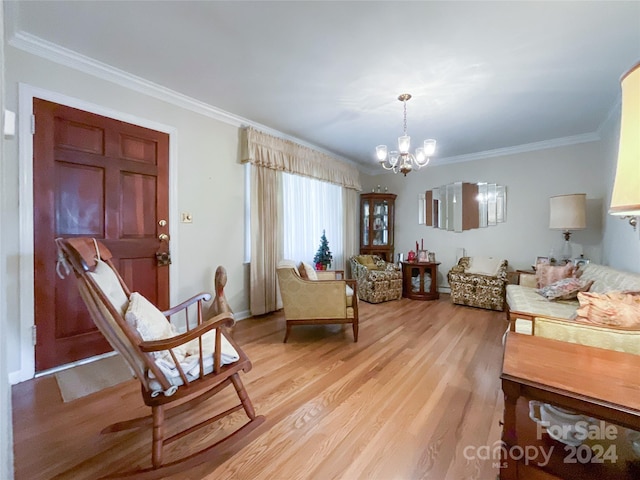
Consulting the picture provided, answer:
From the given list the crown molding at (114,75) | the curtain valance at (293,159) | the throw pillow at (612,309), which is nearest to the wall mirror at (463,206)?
the curtain valance at (293,159)

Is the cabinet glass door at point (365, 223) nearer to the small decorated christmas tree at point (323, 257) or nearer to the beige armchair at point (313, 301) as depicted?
the small decorated christmas tree at point (323, 257)

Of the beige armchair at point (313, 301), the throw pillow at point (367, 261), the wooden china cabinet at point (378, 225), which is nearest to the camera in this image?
the beige armchair at point (313, 301)

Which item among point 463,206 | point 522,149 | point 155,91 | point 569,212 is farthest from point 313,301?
point 522,149

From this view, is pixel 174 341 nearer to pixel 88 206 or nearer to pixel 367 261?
pixel 88 206

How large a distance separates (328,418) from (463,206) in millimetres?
4283

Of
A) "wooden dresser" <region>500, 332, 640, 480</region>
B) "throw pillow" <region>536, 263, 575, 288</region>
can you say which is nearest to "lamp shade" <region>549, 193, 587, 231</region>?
"throw pillow" <region>536, 263, 575, 288</region>

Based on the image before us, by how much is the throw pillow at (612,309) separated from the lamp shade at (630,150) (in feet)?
3.58

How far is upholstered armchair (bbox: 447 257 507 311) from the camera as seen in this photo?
384cm

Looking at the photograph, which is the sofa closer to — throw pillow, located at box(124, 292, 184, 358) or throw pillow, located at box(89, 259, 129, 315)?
throw pillow, located at box(124, 292, 184, 358)

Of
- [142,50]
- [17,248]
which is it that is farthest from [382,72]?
[17,248]

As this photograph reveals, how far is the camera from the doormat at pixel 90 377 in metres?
1.87

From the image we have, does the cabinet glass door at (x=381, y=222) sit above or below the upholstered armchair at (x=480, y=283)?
above

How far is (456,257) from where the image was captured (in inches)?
190

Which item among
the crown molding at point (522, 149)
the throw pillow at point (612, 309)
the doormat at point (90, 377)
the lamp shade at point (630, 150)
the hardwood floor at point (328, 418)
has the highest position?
the crown molding at point (522, 149)
